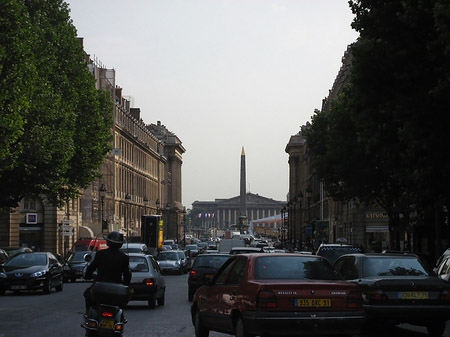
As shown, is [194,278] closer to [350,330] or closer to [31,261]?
[31,261]

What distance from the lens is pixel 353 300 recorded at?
1362 centimetres

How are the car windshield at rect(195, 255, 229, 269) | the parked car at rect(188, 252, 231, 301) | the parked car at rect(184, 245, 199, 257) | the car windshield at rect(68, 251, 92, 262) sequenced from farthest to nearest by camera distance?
1. the parked car at rect(184, 245, 199, 257)
2. the car windshield at rect(68, 251, 92, 262)
3. the car windshield at rect(195, 255, 229, 269)
4. the parked car at rect(188, 252, 231, 301)

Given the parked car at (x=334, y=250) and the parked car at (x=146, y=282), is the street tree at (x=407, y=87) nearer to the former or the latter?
the parked car at (x=146, y=282)

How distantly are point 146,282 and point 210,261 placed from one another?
19.7 ft

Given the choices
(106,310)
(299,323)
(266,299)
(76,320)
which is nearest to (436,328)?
(299,323)

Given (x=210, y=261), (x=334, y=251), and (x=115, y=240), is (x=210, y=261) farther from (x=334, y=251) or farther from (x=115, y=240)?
(x=115, y=240)

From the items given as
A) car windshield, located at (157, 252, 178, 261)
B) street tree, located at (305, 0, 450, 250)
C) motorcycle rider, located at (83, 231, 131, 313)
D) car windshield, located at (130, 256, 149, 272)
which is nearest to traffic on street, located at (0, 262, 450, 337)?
car windshield, located at (130, 256, 149, 272)

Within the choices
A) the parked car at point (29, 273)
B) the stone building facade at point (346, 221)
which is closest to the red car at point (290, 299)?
the parked car at point (29, 273)

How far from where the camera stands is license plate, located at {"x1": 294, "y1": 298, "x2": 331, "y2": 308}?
43.8ft

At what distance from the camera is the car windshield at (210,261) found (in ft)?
103

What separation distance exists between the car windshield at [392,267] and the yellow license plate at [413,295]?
100 centimetres

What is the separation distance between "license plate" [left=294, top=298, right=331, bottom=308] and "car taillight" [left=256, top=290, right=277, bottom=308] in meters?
0.33

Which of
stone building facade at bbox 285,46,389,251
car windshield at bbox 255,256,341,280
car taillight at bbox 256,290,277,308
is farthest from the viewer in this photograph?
stone building facade at bbox 285,46,389,251

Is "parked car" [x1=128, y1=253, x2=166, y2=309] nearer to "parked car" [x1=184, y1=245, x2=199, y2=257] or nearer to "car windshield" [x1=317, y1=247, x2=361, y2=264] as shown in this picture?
"car windshield" [x1=317, y1=247, x2=361, y2=264]
